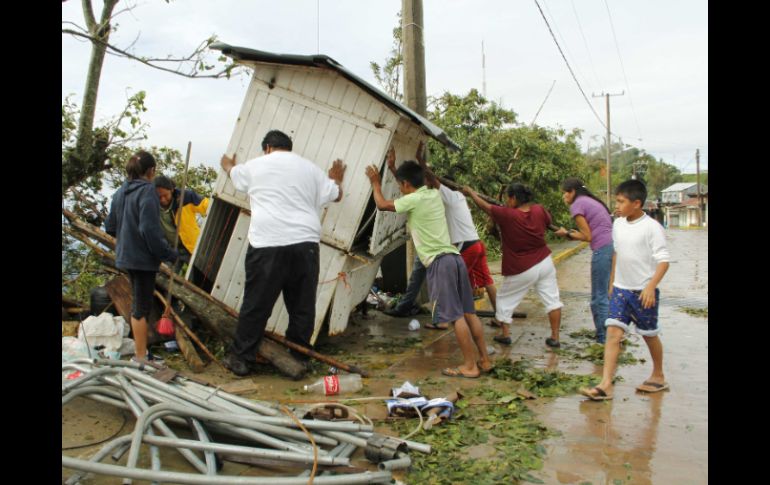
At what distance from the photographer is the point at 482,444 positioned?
12.2 ft

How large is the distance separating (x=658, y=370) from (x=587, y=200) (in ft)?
7.27

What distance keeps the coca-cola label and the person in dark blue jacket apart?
161 centimetres

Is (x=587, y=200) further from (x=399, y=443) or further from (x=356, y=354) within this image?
(x=399, y=443)

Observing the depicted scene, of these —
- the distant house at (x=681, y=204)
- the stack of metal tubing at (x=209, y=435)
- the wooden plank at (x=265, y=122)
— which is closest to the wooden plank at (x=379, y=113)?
the wooden plank at (x=265, y=122)

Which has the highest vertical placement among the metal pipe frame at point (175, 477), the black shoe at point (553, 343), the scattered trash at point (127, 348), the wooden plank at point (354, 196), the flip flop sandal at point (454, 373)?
the wooden plank at point (354, 196)

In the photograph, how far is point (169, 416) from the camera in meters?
3.52

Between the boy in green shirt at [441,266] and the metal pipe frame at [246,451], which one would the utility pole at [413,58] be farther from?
the metal pipe frame at [246,451]

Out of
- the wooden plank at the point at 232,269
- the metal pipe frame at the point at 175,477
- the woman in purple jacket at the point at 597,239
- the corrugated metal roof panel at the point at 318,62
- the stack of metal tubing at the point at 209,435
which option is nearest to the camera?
the metal pipe frame at the point at 175,477

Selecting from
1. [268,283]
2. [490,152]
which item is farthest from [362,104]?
[490,152]

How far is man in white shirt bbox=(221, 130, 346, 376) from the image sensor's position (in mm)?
4949

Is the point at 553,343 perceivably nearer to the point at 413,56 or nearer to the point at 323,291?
the point at 323,291

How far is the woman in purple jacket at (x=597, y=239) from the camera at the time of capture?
249 inches

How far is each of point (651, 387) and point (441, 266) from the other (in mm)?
1963
